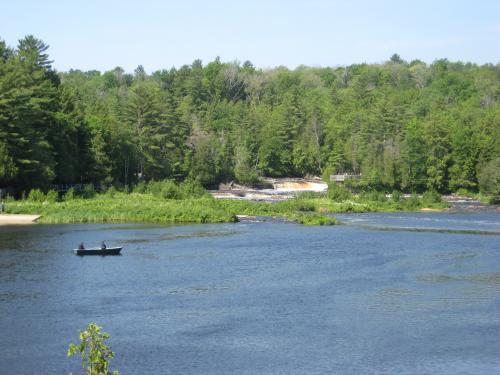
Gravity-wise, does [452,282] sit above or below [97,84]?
below

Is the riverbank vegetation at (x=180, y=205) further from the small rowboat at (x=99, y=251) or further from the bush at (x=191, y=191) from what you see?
the small rowboat at (x=99, y=251)

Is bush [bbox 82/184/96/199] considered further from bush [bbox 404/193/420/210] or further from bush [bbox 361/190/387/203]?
bush [bbox 404/193/420/210]

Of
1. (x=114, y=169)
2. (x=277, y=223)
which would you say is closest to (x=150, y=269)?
(x=277, y=223)

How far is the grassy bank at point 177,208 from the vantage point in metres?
74.1

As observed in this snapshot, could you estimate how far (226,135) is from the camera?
431 feet

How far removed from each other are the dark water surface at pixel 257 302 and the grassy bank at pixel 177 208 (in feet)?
32.1

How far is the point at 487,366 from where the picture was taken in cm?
2891

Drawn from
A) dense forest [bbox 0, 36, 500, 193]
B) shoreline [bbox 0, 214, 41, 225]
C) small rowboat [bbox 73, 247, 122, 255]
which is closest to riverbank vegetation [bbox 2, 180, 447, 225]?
shoreline [bbox 0, 214, 41, 225]

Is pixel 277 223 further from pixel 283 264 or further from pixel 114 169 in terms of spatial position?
pixel 114 169

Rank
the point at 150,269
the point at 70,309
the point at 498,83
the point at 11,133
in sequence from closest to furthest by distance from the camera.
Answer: the point at 70,309
the point at 150,269
the point at 11,133
the point at 498,83

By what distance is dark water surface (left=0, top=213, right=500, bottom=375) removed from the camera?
97.8 ft

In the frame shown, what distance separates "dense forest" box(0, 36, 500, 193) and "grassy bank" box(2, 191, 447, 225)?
5.81 meters

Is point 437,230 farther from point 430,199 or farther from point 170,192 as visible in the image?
point 170,192

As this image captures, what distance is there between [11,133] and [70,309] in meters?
47.9
